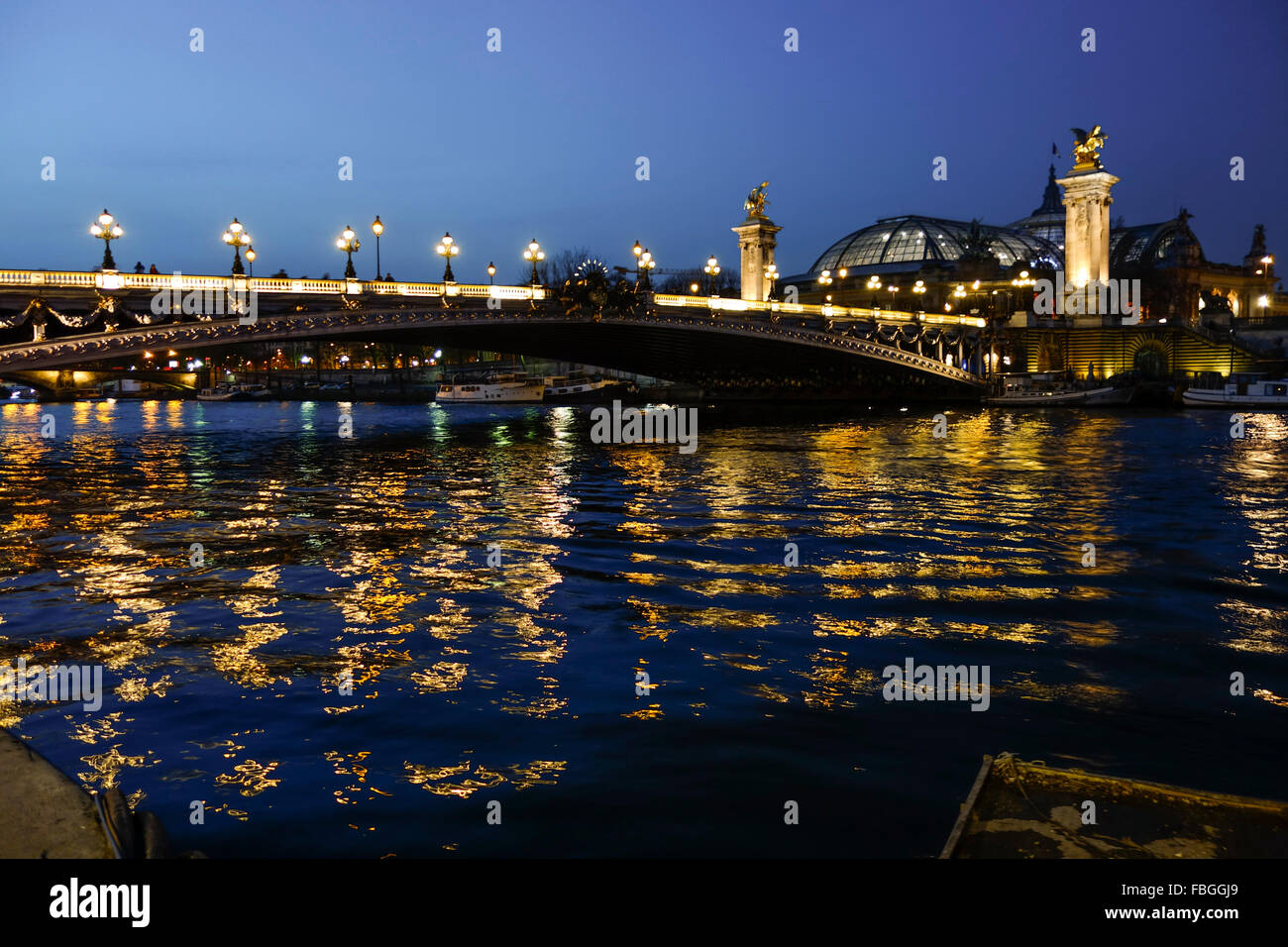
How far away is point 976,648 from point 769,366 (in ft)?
206

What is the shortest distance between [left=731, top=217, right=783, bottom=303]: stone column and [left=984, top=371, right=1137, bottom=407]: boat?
749 inches


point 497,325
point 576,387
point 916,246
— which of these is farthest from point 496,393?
point 916,246

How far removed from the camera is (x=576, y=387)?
285 ft

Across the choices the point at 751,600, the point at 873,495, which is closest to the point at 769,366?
the point at 873,495

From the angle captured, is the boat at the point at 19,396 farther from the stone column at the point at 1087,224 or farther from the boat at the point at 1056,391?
the stone column at the point at 1087,224

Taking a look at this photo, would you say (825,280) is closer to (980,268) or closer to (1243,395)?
(980,268)

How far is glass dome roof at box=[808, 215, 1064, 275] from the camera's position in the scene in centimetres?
12988

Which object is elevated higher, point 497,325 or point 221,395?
point 497,325

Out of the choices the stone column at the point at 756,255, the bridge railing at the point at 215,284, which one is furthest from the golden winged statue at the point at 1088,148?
the bridge railing at the point at 215,284

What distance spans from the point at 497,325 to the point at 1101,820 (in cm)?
4300

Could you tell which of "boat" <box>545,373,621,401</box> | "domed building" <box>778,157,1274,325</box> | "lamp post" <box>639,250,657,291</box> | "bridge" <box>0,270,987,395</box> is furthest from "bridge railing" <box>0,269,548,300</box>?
"domed building" <box>778,157,1274,325</box>

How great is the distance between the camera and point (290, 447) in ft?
131

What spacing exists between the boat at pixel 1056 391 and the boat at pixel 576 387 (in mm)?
32393
